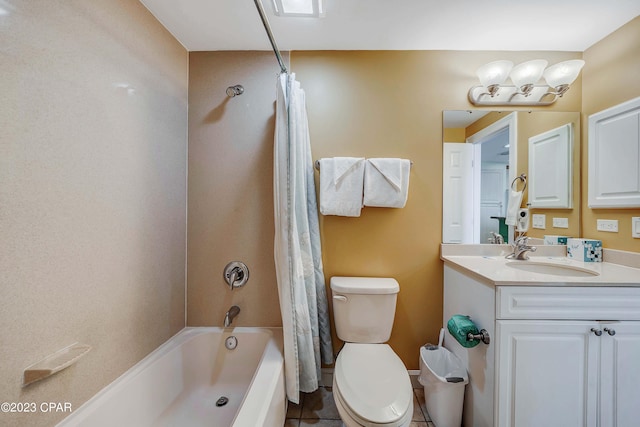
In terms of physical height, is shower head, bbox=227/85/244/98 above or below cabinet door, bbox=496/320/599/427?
above

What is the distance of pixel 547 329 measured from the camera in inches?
42.1

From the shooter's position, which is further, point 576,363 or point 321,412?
point 321,412

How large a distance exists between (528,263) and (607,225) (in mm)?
513

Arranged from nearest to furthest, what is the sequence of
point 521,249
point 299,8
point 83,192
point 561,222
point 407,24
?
point 83,192 → point 299,8 → point 407,24 → point 521,249 → point 561,222

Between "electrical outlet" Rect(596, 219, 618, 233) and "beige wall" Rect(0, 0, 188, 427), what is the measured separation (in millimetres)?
2674

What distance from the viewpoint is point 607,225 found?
4.75 ft

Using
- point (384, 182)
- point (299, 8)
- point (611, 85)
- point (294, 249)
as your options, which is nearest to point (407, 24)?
point (299, 8)

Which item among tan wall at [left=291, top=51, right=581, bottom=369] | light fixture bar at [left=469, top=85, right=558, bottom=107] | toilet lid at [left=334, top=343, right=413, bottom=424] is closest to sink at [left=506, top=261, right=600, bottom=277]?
tan wall at [left=291, top=51, right=581, bottom=369]

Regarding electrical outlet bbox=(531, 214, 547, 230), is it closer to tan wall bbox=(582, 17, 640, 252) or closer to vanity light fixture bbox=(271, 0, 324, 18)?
tan wall bbox=(582, 17, 640, 252)

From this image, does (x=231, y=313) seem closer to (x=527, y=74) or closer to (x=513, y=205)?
(x=513, y=205)

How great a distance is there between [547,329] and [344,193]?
3.82 ft

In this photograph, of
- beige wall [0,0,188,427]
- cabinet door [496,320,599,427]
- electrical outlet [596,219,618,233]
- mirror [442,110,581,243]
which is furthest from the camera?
mirror [442,110,581,243]

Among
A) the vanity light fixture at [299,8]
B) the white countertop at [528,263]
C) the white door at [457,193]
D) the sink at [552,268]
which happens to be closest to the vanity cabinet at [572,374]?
the white countertop at [528,263]

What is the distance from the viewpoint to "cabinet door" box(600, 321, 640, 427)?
1061 millimetres
